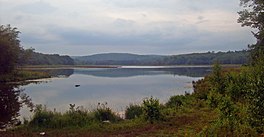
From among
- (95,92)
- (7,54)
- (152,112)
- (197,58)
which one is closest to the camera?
(152,112)

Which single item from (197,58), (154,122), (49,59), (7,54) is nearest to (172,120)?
(154,122)

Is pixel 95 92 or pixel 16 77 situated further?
pixel 16 77

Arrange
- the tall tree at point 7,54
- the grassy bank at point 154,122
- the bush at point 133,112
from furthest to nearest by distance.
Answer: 1. the tall tree at point 7,54
2. the bush at point 133,112
3. the grassy bank at point 154,122

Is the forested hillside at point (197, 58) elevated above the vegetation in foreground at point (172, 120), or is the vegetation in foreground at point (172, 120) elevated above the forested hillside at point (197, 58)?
the forested hillside at point (197, 58)

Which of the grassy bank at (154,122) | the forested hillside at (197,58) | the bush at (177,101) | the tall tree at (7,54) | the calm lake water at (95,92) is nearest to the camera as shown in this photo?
the grassy bank at (154,122)

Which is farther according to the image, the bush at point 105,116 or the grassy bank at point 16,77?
the grassy bank at point 16,77

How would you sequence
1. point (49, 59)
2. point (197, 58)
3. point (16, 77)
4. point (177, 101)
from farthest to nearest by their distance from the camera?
point (197, 58) < point (49, 59) < point (16, 77) < point (177, 101)

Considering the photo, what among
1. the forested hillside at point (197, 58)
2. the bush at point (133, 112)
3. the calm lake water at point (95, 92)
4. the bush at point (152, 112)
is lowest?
the calm lake water at point (95, 92)

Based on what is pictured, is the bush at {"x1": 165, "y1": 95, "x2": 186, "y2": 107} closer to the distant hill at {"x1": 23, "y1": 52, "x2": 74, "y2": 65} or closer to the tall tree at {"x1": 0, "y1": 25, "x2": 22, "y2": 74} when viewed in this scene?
the tall tree at {"x1": 0, "y1": 25, "x2": 22, "y2": 74}

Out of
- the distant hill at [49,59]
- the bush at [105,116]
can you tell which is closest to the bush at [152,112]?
the bush at [105,116]

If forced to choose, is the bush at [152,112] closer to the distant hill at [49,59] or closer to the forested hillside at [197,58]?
the distant hill at [49,59]

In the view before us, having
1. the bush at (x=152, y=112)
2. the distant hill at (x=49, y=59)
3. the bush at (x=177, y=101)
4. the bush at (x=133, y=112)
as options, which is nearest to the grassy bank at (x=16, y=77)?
the bush at (x=177, y=101)

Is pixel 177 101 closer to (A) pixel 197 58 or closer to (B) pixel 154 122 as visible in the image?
(B) pixel 154 122

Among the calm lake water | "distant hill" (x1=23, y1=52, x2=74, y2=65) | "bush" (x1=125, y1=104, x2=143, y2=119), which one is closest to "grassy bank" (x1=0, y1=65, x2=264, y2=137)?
"bush" (x1=125, y1=104, x2=143, y2=119)
